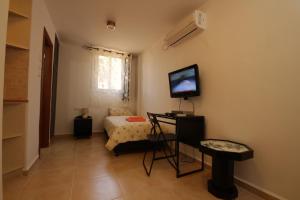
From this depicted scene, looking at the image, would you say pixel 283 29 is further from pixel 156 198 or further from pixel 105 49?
pixel 105 49

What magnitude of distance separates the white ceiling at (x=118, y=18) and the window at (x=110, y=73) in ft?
2.36

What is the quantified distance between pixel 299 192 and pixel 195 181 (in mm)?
964

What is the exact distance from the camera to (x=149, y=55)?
4.35 meters

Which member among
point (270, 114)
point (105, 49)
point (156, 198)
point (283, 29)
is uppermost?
point (105, 49)

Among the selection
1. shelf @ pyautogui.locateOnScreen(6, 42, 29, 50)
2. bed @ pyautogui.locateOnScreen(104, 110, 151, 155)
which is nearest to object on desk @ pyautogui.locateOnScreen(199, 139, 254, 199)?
bed @ pyautogui.locateOnScreen(104, 110, 151, 155)

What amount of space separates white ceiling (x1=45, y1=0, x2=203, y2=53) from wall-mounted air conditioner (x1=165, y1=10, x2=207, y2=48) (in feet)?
0.75

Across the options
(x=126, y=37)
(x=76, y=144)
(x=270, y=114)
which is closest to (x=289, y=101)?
(x=270, y=114)

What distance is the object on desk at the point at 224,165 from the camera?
151cm

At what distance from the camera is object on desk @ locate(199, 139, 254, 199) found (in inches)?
59.4

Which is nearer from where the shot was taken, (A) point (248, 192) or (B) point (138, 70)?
(A) point (248, 192)

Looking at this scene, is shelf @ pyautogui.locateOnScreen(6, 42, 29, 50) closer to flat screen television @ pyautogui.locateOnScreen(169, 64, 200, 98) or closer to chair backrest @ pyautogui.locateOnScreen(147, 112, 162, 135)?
chair backrest @ pyautogui.locateOnScreen(147, 112, 162, 135)

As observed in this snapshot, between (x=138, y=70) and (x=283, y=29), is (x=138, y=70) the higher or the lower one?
the higher one

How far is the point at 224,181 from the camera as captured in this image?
161 cm

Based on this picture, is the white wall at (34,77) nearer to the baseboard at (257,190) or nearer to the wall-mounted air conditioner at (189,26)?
the wall-mounted air conditioner at (189,26)
